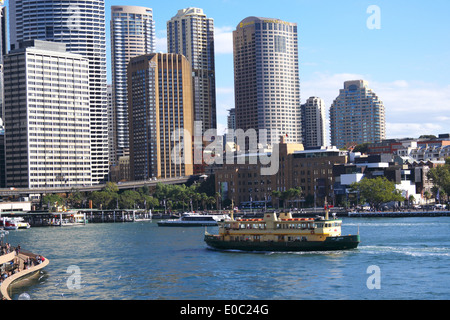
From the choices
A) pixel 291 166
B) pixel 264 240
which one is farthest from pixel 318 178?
pixel 264 240

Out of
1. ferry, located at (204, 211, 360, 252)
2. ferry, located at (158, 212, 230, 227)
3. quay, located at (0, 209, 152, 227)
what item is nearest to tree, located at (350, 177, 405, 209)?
ferry, located at (158, 212, 230, 227)

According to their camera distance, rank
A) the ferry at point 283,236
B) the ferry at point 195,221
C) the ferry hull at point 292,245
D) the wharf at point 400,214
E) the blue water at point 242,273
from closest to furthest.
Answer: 1. the blue water at point 242,273
2. the ferry hull at point 292,245
3. the ferry at point 283,236
4. the ferry at point 195,221
5. the wharf at point 400,214

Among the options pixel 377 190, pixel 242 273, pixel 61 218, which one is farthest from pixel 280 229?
pixel 61 218

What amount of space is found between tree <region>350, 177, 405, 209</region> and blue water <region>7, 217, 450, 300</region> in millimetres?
72297

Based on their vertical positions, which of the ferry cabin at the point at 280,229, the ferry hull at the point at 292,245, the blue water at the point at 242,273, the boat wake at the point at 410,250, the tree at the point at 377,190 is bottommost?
the blue water at the point at 242,273

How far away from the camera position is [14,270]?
62.4 m

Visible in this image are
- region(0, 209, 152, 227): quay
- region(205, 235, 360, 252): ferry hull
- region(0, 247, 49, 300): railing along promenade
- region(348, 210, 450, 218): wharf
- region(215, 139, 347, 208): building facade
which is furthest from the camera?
region(215, 139, 347, 208): building facade

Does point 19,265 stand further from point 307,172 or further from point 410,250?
point 307,172

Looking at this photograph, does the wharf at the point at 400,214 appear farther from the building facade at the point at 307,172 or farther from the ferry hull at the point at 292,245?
the ferry hull at the point at 292,245

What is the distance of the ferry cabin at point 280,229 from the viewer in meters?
82.5

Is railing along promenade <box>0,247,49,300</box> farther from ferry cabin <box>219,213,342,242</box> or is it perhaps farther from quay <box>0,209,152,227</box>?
quay <box>0,209,152,227</box>

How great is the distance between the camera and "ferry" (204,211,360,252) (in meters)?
81.5

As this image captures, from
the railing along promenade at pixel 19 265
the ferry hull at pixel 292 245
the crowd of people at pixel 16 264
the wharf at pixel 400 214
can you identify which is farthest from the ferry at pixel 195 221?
the crowd of people at pixel 16 264
